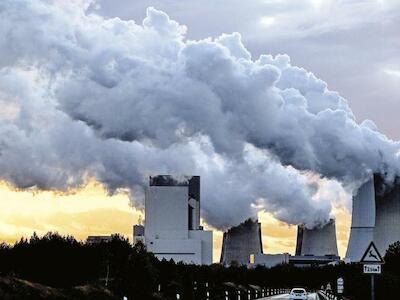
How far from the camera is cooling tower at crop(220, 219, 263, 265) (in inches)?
5541

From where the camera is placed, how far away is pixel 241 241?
143 metres

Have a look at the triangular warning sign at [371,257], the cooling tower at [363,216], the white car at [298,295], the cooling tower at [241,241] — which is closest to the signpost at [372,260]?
the triangular warning sign at [371,257]

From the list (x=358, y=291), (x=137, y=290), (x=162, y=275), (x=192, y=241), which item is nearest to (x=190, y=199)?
(x=192, y=241)

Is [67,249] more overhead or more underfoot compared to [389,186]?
Result: more underfoot

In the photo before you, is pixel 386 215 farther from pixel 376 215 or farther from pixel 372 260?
pixel 372 260

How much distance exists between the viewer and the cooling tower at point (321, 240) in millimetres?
144875

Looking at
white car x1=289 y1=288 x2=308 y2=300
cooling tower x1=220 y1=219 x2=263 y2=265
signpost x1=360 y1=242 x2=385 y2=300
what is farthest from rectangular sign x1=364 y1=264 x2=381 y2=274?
cooling tower x1=220 y1=219 x2=263 y2=265

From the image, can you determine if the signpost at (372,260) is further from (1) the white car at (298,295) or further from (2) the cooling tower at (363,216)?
(2) the cooling tower at (363,216)

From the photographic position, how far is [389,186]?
111m

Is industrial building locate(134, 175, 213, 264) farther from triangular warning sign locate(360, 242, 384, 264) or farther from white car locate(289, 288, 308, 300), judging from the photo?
triangular warning sign locate(360, 242, 384, 264)

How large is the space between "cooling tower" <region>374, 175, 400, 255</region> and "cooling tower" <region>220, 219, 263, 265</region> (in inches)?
1357

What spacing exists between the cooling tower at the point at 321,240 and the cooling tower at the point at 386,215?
109 ft

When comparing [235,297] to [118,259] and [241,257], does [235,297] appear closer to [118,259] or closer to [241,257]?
[118,259]

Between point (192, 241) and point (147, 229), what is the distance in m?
8.06
